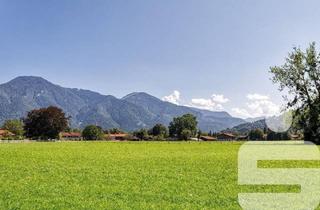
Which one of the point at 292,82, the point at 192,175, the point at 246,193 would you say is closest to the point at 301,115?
the point at 292,82

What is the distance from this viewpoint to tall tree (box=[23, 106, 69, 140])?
162 metres

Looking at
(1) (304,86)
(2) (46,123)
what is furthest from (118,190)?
(2) (46,123)

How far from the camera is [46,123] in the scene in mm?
162750

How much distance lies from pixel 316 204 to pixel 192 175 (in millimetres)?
9475

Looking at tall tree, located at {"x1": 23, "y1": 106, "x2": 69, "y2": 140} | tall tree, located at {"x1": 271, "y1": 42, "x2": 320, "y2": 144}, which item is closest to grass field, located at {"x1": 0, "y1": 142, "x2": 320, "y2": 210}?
tall tree, located at {"x1": 271, "y1": 42, "x2": 320, "y2": 144}

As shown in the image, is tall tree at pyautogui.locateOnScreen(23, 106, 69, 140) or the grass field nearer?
the grass field

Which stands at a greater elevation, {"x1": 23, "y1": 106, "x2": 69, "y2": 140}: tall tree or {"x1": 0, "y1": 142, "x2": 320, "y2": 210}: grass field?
{"x1": 23, "y1": 106, "x2": 69, "y2": 140}: tall tree

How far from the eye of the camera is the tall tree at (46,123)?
162 meters

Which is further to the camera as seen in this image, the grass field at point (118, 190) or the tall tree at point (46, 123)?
the tall tree at point (46, 123)

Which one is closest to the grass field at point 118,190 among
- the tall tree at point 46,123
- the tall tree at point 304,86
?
the tall tree at point 304,86

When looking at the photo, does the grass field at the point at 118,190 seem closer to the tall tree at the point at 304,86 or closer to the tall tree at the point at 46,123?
the tall tree at the point at 304,86

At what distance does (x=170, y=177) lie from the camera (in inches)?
858

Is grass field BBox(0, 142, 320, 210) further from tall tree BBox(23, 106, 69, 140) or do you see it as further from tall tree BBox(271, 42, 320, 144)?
tall tree BBox(23, 106, 69, 140)

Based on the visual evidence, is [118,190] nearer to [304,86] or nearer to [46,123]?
[304,86]
